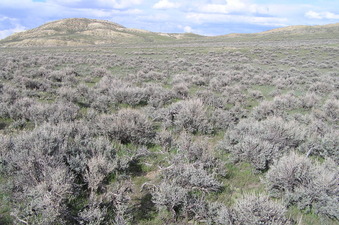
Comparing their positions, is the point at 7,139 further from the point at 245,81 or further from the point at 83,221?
the point at 245,81

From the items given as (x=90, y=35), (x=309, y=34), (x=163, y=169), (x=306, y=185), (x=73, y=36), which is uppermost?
(x=90, y=35)

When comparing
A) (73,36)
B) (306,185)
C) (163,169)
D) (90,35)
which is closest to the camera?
(306,185)

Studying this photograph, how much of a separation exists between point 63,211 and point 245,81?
15465mm

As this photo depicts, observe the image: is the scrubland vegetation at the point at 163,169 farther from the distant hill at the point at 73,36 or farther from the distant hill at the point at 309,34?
the distant hill at the point at 73,36

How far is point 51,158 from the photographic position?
3982 millimetres

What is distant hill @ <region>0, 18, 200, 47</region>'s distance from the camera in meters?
87.1

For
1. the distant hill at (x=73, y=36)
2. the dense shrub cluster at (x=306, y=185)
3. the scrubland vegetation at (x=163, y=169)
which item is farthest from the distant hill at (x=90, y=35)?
the dense shrub cluster at (x=306, y=185)

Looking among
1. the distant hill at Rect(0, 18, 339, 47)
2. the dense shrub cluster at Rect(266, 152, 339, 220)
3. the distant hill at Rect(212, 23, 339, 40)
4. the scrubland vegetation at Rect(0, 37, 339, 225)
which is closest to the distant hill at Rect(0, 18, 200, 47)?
the distant hill at Rect(0, 18, 339, 47)

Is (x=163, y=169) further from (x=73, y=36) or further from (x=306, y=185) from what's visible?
(x=73, y=36)

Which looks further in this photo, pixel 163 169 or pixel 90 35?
pixel 90 35

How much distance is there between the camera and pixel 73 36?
104m

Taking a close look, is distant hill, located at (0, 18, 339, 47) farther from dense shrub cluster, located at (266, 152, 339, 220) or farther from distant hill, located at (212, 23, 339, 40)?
dense shrub cluster, located at (266, 152, 339, 220)

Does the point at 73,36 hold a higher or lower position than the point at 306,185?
higher

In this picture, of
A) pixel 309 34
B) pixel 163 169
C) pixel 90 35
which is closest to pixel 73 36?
pixel 90 35
